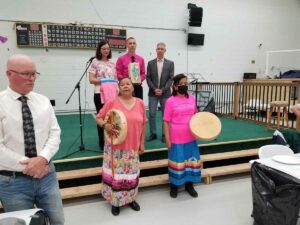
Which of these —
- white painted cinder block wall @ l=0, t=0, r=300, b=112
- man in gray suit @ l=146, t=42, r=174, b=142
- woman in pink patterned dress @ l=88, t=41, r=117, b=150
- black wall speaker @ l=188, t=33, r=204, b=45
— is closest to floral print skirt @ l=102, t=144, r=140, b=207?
woman in pink patterned dress @ l=88, t=41, r=117, b=150

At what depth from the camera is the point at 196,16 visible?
6.96m

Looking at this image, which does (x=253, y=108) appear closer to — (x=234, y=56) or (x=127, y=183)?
(x=234, y=56)

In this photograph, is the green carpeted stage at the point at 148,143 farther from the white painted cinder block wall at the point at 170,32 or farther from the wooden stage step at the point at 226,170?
the white painted cinder block wall at the point at 170,32

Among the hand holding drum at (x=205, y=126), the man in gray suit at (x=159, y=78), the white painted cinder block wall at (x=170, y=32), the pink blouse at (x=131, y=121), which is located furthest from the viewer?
the white painted cinder block wall at (x=170, y=32)

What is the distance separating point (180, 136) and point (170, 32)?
504 centimetres

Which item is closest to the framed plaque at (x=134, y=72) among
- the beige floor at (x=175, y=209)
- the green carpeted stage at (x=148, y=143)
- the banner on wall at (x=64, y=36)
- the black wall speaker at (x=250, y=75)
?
the green carpeted stage at (x=148, y=143)

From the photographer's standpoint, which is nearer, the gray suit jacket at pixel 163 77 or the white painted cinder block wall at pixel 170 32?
the gray suit jacket at pixel 163 77

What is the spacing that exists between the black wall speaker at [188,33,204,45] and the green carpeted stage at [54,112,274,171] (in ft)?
9.59

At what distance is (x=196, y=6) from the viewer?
707 cm

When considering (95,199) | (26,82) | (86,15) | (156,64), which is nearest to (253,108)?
(156,64)

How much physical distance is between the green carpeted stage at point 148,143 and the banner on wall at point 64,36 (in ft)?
6.24

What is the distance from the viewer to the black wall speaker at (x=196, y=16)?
690 centimetres

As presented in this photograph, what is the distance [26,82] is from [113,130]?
105 cm

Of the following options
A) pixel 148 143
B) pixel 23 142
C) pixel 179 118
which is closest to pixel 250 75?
pixel 148 143
